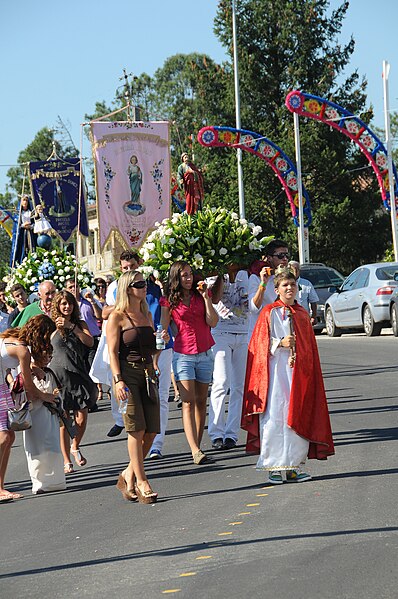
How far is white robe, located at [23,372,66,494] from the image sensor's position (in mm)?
10680

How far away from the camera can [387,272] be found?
26.8m

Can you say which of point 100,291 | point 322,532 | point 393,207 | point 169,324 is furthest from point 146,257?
point 393,207

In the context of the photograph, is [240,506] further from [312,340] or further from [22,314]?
[22,314]

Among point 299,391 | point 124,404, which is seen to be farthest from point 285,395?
point 124,404

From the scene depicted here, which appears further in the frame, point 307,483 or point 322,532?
point 307,483

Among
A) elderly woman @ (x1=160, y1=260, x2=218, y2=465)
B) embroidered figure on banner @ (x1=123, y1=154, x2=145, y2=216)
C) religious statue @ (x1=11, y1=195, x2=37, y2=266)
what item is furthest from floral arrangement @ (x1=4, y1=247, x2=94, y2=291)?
elderly woman @ (x1=160, y1=260, x2=218, y2=465)

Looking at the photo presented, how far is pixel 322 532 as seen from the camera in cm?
746

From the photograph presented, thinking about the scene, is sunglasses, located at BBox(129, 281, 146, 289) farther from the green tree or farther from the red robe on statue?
the green tree

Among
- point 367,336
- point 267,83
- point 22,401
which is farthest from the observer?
point 267,83

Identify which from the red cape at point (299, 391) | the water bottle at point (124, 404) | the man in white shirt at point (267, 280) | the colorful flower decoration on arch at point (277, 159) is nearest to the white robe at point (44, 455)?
the water bottle at point (124, 404)

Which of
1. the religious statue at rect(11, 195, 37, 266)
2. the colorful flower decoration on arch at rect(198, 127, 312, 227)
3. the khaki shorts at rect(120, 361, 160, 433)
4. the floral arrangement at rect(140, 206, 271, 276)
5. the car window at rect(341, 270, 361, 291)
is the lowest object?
the khaki shorts at rect(120, 361, 160, 433)

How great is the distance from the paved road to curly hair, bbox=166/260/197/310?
1488 mm

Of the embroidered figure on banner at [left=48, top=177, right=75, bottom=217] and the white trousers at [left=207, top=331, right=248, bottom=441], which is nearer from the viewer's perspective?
the white trousers at [left=207, top=331, right=248, bottom=441]

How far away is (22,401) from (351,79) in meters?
52.7
